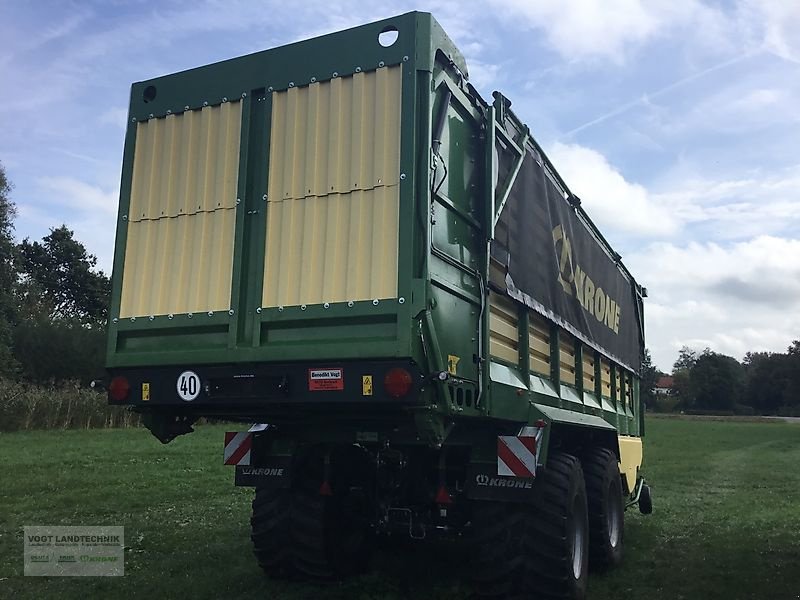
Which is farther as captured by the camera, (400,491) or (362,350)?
(400,491)

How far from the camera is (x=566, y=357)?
691 cm

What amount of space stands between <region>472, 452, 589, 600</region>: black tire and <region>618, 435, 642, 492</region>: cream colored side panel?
129 inches

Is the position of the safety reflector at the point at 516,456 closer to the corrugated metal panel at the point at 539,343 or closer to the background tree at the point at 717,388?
the corrugated metal panel at the point at 539,343

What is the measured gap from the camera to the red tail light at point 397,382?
4.12 metres

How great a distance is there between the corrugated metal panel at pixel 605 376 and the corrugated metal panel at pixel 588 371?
52 centimetres

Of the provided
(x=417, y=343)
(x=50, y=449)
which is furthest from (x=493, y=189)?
(x=50, y=449)

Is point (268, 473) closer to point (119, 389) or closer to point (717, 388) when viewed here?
point (119, 389)

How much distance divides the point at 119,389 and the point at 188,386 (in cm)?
55

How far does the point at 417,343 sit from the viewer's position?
4195 mm

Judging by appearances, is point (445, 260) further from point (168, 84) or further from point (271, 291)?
point (168, 84)

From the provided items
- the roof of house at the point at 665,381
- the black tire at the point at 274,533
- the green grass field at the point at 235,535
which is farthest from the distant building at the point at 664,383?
the black tire at the point at 274,533

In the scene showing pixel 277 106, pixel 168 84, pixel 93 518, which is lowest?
pixel 93 518

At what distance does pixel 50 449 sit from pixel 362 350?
1480 centimetres

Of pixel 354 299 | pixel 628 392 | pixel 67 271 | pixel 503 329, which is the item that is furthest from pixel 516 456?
pixel 67 271
